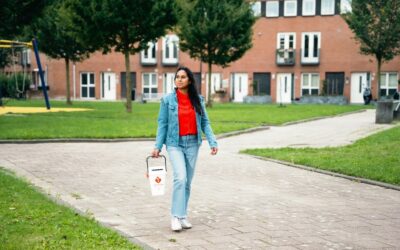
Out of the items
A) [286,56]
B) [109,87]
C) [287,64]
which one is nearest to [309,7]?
[286,56]

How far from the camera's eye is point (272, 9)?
5094cm

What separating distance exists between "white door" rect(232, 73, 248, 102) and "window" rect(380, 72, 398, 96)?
11718mm

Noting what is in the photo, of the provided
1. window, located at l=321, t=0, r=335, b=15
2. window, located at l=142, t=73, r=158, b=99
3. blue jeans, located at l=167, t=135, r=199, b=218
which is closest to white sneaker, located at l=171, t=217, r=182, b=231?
blue jeans, located at l=167, t=135, r=199, b=218

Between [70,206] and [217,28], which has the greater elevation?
[217,28]

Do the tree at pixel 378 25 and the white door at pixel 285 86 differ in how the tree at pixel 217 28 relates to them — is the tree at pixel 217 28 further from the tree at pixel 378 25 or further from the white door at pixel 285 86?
the white door at pixel 285 86

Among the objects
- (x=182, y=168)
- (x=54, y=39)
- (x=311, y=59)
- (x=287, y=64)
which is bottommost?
(x=182, y=168)

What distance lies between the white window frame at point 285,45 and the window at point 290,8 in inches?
68.0

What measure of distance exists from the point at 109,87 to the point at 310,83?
63.3ft

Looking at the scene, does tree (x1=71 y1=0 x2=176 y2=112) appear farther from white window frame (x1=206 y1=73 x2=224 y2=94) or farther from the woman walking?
white window frame (x1=206 y1=73 x2=224 y2=94)

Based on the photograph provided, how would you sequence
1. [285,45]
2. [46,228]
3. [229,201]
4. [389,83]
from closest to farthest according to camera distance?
[46,228], [229,201], [389,83], [285,45]

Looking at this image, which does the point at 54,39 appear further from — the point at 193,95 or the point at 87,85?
the point at 193,95

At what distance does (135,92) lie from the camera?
54156mm

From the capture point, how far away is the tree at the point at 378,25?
37.4 m

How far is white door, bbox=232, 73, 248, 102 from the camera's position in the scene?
51.7 meters
